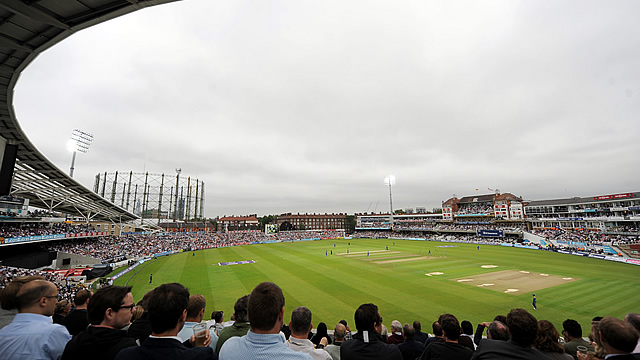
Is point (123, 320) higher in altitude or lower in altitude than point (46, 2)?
lower

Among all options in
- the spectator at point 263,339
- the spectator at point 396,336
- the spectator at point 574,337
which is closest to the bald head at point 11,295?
the spectator at point 263,339

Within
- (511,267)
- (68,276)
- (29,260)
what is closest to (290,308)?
(68,276)

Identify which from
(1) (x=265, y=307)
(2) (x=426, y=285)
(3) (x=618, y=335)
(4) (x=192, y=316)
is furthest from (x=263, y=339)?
(2) (x=426, y=285)

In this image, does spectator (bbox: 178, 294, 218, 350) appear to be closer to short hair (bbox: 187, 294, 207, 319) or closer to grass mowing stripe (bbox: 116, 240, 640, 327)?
short hair (bbox: 187, 294, 207, 319)

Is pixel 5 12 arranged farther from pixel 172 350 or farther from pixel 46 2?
pixel 172 350

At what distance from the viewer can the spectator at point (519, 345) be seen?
10.2 ft

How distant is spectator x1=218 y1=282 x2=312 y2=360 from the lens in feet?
7.47

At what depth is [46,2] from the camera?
23.1 feet

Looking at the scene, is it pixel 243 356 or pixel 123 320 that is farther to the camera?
pixel 123 320

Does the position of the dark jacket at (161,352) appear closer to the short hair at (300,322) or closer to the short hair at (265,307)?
the short hair at (265,307)

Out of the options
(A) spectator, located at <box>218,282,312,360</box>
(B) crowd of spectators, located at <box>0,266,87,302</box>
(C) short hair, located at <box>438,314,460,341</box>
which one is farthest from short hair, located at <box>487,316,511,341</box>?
(B) crowd of spectators, located at <box>0,266,87,302</box>

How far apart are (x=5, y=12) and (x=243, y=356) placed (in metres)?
12.6

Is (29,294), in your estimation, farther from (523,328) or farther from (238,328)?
(523,328)

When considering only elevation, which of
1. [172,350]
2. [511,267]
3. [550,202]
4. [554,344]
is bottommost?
[511,267]
